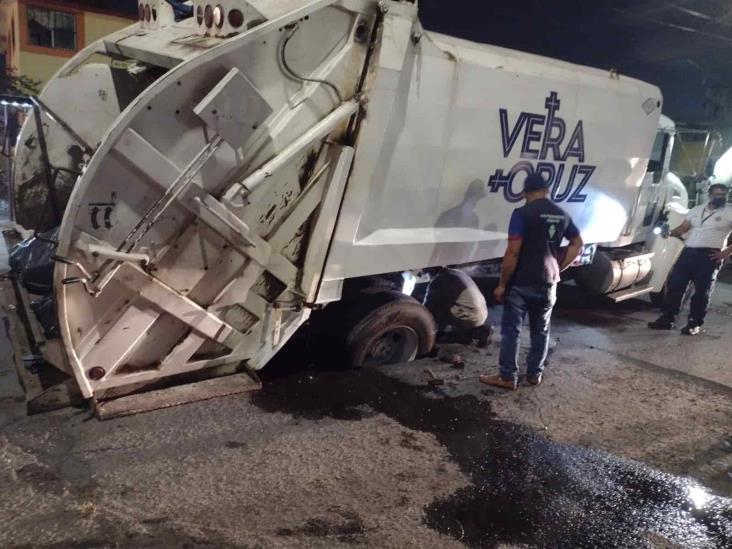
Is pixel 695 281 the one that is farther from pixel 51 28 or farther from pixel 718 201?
pixel 51 28

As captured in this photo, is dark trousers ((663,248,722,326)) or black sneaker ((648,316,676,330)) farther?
black sneaker ((648,316,676,330))

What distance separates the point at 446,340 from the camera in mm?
5469

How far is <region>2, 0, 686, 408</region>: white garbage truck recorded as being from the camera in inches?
118

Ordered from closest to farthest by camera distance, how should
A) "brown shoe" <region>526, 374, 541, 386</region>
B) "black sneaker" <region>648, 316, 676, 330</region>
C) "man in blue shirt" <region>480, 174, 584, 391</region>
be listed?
"man in blue shirt" <region>480, 174, 584, 391</region> < "brown shoe" <region>526, 374, 541, 386</region> < "black sneaker" <region>648, 316, 676, 330</region>

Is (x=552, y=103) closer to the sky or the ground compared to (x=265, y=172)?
closer to the sky

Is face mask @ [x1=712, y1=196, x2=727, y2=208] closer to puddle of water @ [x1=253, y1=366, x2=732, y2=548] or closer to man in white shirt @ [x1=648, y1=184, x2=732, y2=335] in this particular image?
man in white shirt @ [x1=648, y1=184, x2=732, y2=335]

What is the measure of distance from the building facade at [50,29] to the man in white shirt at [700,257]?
24.9m

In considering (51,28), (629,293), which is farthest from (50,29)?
(629,293)

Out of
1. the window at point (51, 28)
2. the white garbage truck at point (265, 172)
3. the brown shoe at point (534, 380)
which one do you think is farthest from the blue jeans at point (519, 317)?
the window at point (51, 28)

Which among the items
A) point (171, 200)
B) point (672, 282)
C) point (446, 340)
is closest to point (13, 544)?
point (171, 200)

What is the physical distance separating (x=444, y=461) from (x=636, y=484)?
3.73 feet

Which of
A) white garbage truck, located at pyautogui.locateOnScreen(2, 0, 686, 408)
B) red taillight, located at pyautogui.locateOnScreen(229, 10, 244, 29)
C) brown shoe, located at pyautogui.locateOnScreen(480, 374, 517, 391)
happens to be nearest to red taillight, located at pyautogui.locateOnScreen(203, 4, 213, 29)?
white garbage truck, located at pyautogui.locateOnScreen(2, 0, 686, 408)

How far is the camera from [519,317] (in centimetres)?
438

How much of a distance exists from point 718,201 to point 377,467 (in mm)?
5409
